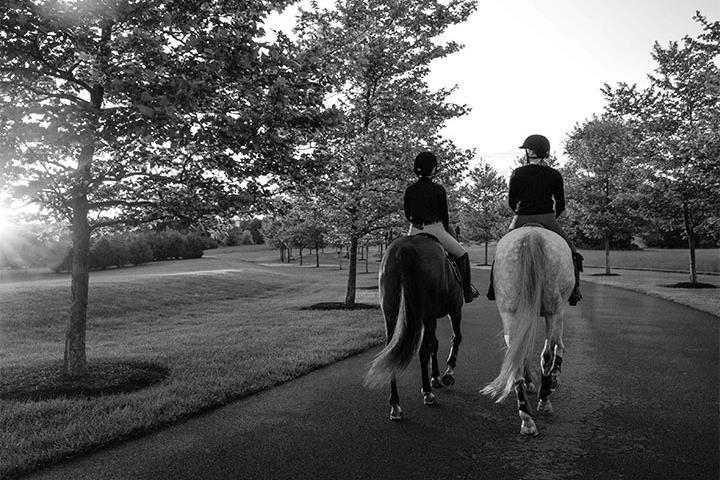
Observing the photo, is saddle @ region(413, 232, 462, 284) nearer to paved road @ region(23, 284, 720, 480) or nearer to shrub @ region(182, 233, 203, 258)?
paved road @ region(23, 284, 720, 480)

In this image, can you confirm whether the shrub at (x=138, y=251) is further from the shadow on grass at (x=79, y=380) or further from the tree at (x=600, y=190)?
the shadow on grass at (x=79, y=380)

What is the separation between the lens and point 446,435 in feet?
16.4

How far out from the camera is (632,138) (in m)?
26.3

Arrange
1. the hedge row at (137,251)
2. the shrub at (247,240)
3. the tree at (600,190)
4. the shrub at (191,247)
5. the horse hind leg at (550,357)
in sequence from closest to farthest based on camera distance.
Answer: the horse hind leg at (550,357), the tree at (600,190), the hedge row at (137,251), the shrub at (191,247), the shrub at (247,240)

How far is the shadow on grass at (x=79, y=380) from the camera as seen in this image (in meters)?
6.59

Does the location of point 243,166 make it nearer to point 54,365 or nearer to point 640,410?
point 54,365

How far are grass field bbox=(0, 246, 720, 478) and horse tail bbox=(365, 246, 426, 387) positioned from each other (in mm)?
2528

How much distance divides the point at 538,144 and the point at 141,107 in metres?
4.85

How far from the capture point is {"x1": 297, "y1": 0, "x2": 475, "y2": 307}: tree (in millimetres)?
14875

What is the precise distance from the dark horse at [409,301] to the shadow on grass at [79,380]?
4.02 m

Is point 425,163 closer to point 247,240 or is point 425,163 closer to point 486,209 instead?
point 486,209

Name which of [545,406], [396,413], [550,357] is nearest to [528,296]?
[550,357]

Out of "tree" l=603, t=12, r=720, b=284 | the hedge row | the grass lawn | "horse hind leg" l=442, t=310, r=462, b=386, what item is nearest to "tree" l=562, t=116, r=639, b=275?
"tree" l=603, t=12, r=720, b=284

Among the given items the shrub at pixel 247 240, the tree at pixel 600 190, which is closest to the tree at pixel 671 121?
the tree at pixel 600 190
